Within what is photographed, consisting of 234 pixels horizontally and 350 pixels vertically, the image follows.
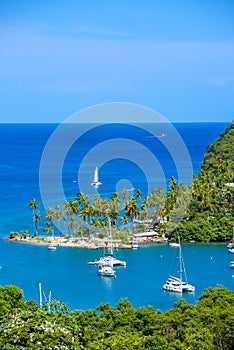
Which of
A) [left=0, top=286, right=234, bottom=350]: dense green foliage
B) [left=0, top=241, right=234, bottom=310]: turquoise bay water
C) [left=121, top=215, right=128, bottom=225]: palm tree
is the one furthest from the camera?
[left=121, top=215, right=128, bottom=225]: palm tree

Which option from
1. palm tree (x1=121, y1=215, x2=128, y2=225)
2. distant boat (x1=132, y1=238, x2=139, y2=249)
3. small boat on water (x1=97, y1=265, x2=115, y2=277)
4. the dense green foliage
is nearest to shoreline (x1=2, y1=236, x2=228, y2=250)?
distant boat (x1=132, y1=238, x2=139, y2=249)

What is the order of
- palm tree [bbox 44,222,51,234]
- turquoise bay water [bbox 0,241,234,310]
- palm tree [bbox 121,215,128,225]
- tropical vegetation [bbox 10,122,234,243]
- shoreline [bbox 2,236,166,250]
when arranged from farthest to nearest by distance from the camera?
palm tree [bbox 44,222,51,234] → palm tree [bbox 121,215,128,225] → tropical vegetation [bbox 10,122,234,243] → shoreline [bbox 2,236,166,250] → turquoise bay water [bbox 0,241,234,310]

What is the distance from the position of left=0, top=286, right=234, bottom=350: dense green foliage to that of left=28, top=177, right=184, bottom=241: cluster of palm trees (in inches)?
533

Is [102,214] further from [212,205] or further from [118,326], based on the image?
[118,326]

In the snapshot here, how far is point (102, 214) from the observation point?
1266 inches

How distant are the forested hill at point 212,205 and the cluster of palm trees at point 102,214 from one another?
125cm

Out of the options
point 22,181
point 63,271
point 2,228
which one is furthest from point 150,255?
point 22,181

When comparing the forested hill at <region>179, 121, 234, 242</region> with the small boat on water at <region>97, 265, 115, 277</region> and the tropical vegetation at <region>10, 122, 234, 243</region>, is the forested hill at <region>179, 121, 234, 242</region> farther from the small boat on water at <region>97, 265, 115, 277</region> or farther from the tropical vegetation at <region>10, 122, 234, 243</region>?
the small boat on water at <region>97, 265, 115, 277</region>

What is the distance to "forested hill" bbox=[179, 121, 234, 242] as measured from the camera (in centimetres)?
3052

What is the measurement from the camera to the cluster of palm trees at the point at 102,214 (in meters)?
31.3

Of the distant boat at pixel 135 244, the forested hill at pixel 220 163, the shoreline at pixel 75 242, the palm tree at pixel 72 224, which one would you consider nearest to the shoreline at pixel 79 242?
the shoreline at pixel 75 242

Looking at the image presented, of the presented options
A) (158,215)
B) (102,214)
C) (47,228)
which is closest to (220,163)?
(158,215)

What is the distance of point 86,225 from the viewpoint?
31547 mm

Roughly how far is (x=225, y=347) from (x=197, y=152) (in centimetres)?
6021
